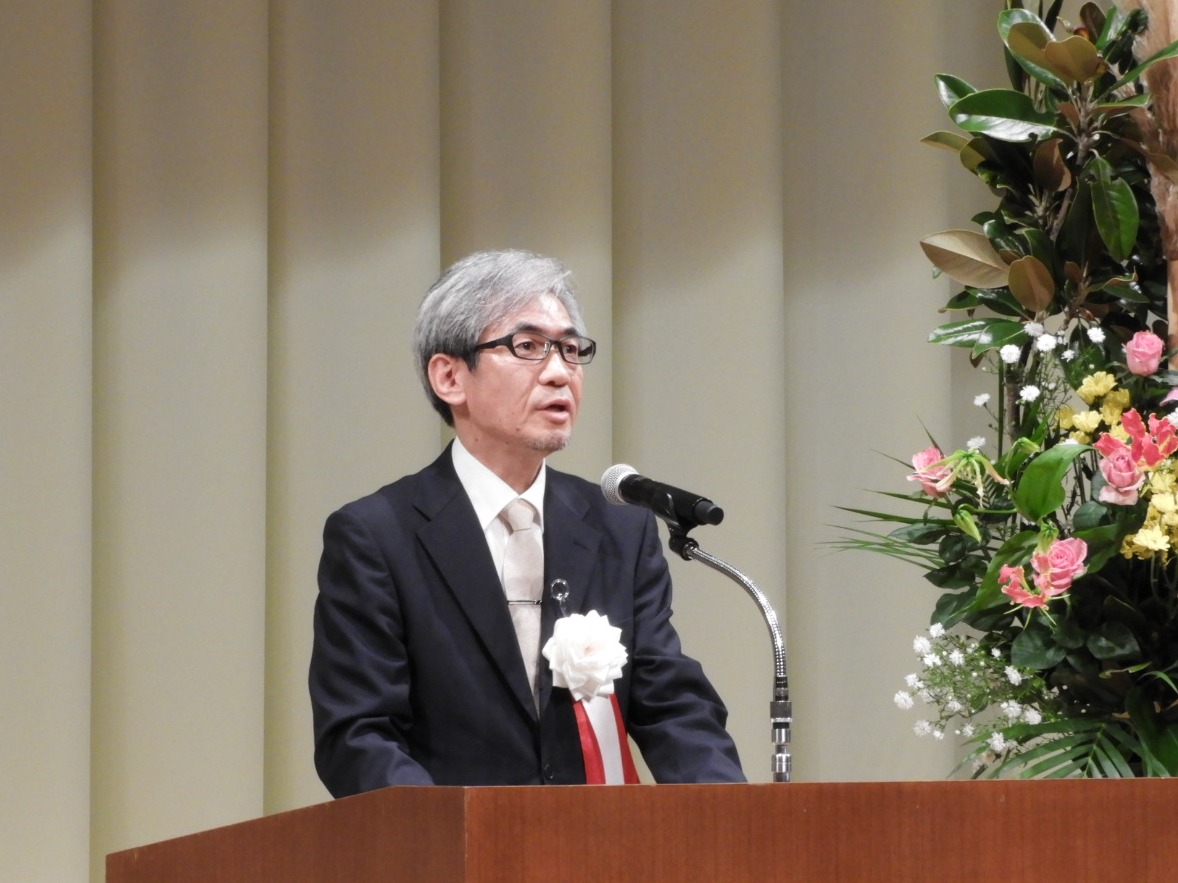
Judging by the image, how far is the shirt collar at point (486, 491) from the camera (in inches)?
99.7

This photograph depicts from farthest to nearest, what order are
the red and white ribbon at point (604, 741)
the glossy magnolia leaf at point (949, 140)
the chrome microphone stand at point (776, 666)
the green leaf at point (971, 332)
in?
the glossy magnolia leaf at point (949, 140)
the green leaf at point (971, 332)
the red and white ribbon at point (604, 741)
the chrome microphone stand at point (776, 666)

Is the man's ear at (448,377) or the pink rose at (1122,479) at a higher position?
the man's ear at (448,377)

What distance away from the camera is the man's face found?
249cm

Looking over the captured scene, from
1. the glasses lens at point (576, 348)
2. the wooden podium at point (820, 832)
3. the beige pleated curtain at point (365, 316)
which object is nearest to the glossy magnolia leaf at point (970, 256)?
the glasses lens at point (576, 348)

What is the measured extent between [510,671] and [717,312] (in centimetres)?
132


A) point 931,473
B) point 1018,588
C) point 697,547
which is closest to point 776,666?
point 697,547

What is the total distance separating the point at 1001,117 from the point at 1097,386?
41 cm

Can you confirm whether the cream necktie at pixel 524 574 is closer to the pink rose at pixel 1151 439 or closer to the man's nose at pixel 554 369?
the man's nose at pixel 554 369

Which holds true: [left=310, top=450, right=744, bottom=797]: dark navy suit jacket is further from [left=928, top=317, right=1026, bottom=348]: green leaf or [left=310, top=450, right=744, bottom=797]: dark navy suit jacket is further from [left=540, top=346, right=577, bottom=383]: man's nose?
[left=928, top=317, right=1026, bottom=348]: green leaf

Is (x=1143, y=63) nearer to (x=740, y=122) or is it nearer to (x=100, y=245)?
(x=740, y=122)

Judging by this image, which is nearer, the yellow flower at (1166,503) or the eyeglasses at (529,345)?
the yellow flower at (1166,503)

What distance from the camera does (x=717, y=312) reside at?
3539 mm

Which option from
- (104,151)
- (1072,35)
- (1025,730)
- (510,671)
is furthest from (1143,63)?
(104,151)

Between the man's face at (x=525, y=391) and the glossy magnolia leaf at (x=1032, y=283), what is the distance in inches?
24.8
